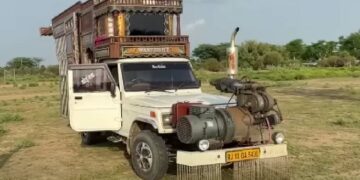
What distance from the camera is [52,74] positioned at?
3071 inches

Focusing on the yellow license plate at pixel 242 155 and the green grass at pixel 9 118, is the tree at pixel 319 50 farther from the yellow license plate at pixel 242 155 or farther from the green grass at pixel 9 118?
the yellow license plate at pixel 242 155

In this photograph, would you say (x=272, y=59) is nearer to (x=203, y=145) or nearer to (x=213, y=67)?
(x=213, y=67)

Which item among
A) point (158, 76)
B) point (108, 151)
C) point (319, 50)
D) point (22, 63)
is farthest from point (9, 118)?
point (319, 50)

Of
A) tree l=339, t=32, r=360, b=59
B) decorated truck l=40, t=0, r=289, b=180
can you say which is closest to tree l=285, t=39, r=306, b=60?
tree l=339, t=32, r=360, b=59

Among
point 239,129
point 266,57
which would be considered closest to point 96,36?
point 239,129

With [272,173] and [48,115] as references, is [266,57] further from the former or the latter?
[272,173]

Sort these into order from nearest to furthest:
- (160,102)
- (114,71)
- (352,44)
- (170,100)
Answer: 1. (160,102)
2. (170,100)
3. (114,71)
4. (352,44)

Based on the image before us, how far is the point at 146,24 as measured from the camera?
1085 centimetres

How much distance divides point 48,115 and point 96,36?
28.6 feet

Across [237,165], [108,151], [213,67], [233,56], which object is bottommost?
[108,151]

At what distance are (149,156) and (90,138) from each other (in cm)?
389

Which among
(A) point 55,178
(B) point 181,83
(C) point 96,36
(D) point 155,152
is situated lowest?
(A) point 55,178

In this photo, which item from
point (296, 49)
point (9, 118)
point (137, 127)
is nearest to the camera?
point (137, 127)

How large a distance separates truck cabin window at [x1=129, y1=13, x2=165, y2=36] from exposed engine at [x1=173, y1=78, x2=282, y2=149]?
3549 millimetres
